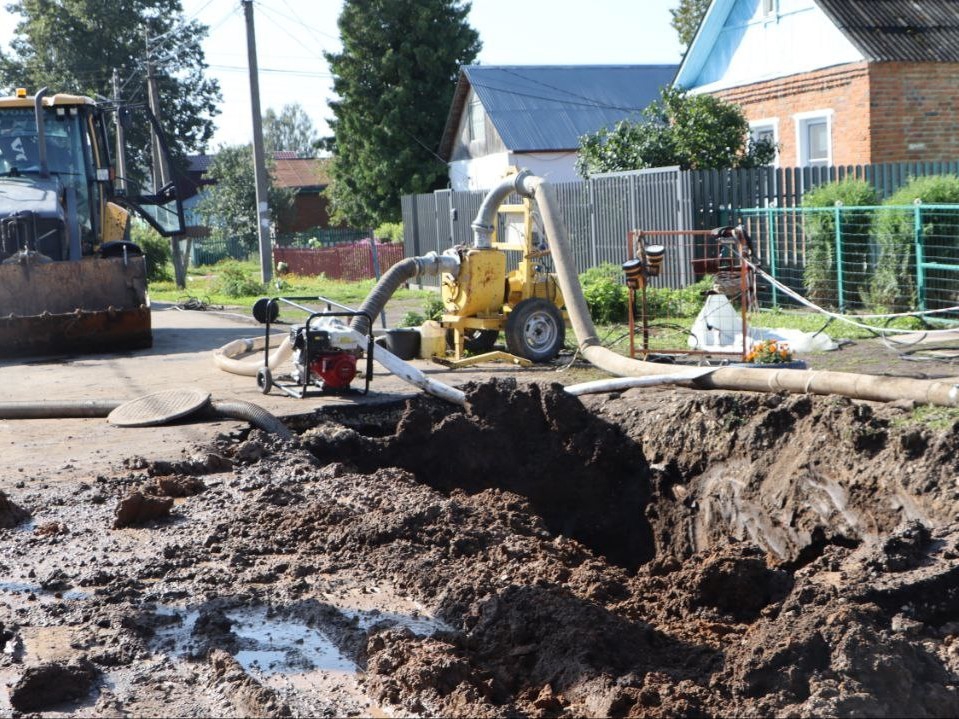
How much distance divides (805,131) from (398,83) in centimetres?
2095

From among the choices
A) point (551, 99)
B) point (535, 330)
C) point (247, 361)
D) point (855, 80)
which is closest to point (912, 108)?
point (855, 80)

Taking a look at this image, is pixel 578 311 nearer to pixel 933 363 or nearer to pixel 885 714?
pixel 933 363

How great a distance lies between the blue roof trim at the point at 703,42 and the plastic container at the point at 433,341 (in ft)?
48.4

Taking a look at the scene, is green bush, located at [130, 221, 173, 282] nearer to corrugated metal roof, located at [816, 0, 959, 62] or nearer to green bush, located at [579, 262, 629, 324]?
corrugated metal roof, located at [816, 0, 959, 62]

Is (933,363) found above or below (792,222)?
below

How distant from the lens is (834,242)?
611 inches

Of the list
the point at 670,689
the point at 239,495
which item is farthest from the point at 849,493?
the point at 239,495

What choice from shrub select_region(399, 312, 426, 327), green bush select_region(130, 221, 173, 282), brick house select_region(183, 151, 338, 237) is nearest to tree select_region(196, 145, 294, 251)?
brick house select_region(183, 151, 338, 237)

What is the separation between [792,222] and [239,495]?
38.6 feet

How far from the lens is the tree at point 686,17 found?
1927 inches

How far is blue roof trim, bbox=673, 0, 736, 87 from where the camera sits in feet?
79.9

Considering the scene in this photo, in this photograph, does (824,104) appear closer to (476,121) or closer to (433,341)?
(433,341)

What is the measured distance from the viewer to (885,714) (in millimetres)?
3930

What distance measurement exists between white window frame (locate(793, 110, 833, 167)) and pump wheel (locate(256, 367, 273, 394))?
14256mm
